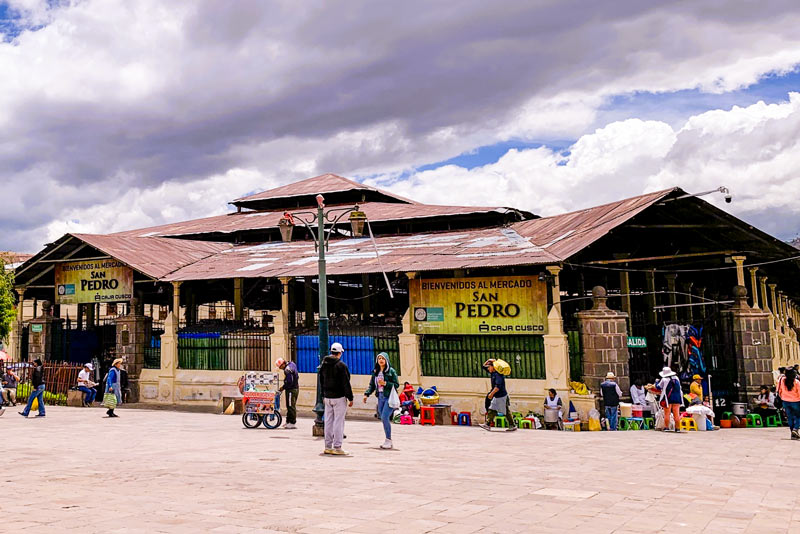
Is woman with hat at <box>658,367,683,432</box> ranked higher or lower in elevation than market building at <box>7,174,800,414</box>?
lower

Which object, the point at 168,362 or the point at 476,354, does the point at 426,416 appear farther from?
the point at 168,362

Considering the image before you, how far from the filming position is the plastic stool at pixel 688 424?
598 inches

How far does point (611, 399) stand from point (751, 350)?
4.62m

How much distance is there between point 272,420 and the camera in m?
15.2

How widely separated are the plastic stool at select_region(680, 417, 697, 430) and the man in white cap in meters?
16.6

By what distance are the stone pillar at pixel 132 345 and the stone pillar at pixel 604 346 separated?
14.3 meters

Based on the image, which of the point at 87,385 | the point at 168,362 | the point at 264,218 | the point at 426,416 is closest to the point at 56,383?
the point at 87,385

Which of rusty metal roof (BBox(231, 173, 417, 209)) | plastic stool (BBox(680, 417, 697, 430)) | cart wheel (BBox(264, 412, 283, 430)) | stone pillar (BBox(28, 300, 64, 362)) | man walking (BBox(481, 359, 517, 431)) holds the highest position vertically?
rusty metal roof (BBox(231, 173, 417, 209))

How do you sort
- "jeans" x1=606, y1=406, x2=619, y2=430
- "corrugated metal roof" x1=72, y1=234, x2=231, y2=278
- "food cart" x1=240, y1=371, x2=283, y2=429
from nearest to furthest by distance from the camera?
"food cart" x1=240, y1=371, x2=283, y2=429, "jeans" x1=606, y1=406, x2=619, y2=430, "corrugated metal roof" x1=72, y1=234, x2=231, y2=278

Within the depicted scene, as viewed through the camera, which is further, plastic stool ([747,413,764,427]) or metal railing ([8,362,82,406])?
metal railing ([8,362,82,406])

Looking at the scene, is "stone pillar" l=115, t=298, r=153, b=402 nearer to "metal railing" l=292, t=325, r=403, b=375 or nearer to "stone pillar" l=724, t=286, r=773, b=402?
"metal railing" l=292, t=325, r=403, b=375

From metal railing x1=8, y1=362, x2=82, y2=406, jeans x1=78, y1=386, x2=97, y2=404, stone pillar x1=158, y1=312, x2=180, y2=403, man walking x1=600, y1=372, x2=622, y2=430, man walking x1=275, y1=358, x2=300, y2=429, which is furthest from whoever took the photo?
stone pillar x1=158, y1=312, x2=180, y2=403

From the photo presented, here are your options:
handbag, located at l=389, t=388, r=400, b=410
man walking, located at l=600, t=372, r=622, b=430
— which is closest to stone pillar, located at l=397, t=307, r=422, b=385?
man walking, located at l=600, t=372, r=622, b=430

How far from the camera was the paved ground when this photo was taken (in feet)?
19.7
